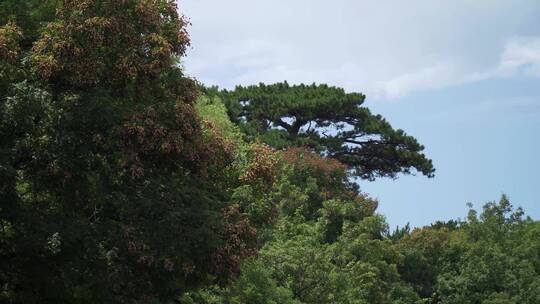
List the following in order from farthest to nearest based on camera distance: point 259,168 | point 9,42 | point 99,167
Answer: point 259,168
point 9,42
point 99,167

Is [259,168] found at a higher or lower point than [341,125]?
lower

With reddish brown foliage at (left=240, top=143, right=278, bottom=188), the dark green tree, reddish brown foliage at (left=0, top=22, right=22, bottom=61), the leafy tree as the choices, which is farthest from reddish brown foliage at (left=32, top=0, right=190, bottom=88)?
the dark green tree

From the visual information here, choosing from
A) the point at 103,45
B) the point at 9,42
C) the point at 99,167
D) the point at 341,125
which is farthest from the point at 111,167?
the point at 341,125

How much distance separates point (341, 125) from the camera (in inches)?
1982

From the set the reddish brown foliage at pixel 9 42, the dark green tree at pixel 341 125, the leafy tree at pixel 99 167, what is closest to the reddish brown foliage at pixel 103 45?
the leafy tree at pixel 99 167

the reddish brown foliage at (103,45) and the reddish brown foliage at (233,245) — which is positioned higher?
the reddish brown foliage at (103,45)

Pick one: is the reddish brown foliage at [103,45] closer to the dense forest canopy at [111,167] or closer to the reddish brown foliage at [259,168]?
the dense forest canopy at [111,167]

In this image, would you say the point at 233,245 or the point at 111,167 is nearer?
the point at 111,167

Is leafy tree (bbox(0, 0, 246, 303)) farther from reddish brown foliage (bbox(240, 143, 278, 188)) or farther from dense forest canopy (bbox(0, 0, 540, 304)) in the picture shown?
reddish brown foliage (bbox(240, 143, 278, 188))

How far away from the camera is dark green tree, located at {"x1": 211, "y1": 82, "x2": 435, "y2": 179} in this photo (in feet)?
161

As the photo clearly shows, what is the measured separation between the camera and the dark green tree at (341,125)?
48.9m

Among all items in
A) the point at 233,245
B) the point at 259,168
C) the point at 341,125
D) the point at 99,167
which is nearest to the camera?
the point at 99,167

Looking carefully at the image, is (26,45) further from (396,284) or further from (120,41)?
(396,284)

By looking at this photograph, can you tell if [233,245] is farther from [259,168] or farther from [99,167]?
[99,167]
